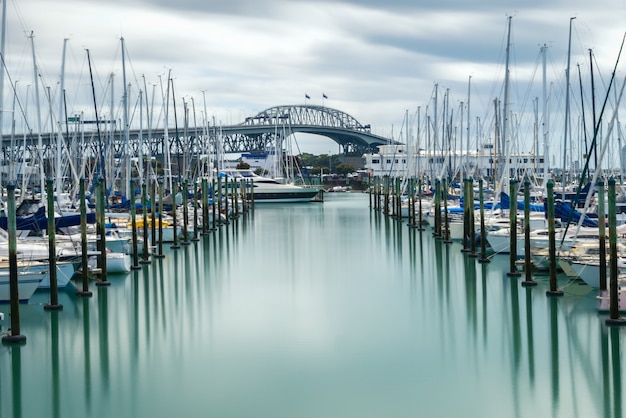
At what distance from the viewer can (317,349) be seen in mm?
21719

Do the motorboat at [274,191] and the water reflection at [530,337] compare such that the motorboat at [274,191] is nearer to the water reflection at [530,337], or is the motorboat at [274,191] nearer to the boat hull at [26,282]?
the water reflection at [530,337]

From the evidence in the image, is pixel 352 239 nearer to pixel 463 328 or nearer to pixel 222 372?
pixel 463 328

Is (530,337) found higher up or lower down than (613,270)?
lower down

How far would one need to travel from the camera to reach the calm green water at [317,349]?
57.3 feet

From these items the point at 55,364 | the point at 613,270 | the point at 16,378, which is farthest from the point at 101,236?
Answer: the point at 613,270

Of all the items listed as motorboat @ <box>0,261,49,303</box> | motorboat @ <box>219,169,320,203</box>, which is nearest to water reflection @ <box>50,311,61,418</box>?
motorboat @ <box>0,261,49,303</box>

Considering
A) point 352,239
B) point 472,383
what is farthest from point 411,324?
point 352,239

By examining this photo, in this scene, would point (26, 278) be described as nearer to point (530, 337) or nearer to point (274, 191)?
point (530, 337)

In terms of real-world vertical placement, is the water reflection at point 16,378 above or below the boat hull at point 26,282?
below

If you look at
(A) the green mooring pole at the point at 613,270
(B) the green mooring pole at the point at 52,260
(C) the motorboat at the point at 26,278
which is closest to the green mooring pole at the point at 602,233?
(A) the green mooring pole at the point at 613,270

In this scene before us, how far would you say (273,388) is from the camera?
18391 mm

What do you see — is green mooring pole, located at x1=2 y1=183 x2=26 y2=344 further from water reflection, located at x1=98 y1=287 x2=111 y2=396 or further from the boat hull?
the boat hull

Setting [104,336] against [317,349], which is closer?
[317,349]

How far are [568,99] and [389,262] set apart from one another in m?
12.5
